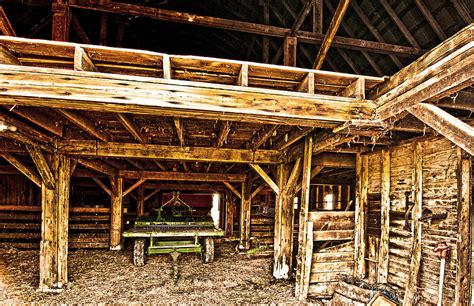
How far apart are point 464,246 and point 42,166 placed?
6909mm

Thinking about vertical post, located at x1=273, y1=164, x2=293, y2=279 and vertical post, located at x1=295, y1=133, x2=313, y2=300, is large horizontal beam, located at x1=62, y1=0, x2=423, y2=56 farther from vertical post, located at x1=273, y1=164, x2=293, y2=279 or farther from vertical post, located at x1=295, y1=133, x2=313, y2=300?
vertical post, located at x1=273, y1=164, x2=293, y2=279

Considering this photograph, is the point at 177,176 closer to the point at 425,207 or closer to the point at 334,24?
the point at 334,24

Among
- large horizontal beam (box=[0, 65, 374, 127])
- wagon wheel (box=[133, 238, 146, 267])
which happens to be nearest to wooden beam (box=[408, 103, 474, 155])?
large horizontal beam (box=[0, 65, 374, 127])

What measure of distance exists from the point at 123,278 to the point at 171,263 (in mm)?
1685

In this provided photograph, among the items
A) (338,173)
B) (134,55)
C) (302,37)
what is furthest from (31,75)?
(338,173)

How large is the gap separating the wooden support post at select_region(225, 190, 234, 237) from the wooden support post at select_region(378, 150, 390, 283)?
328 inches

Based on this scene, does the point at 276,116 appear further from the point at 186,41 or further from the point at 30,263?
the point at 186,41

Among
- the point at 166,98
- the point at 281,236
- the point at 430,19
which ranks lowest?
the point at 281,236

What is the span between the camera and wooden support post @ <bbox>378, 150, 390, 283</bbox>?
4.82 m

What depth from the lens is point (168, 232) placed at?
748cm

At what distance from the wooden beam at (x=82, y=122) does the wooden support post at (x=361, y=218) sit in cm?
533

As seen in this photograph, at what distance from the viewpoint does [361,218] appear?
5.48 metres

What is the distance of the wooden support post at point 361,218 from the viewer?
540 cm

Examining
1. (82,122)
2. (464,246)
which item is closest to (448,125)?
(464,246)
